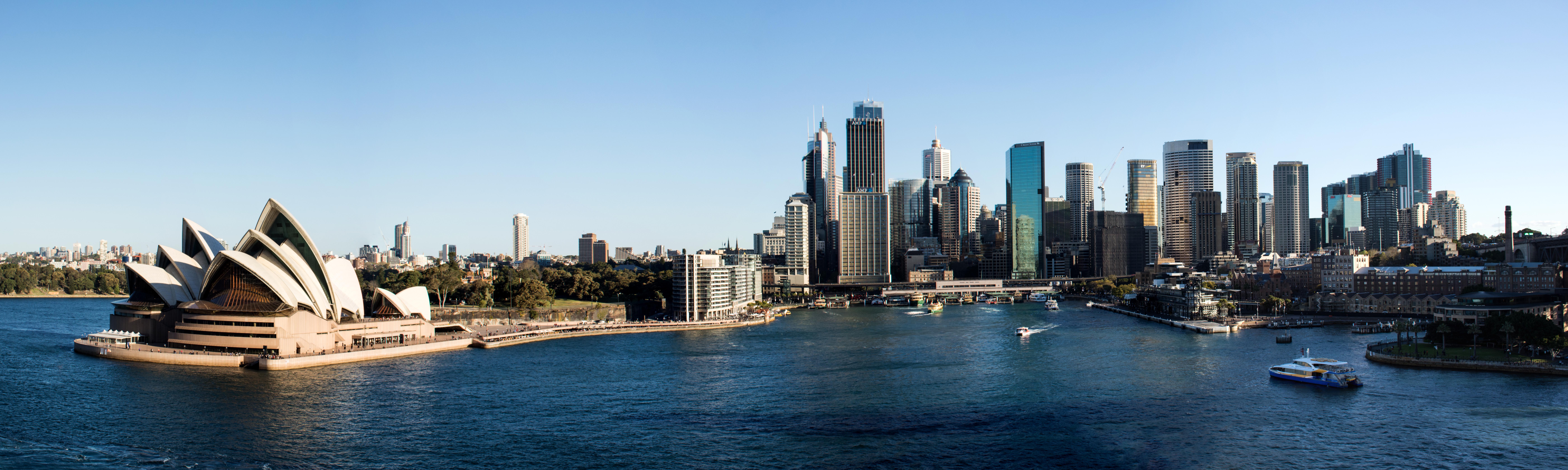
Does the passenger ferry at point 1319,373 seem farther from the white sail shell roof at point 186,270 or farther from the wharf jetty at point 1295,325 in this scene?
the white sail shell roof at point 186,270

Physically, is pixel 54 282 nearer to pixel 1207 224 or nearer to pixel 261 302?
pixel 261 302

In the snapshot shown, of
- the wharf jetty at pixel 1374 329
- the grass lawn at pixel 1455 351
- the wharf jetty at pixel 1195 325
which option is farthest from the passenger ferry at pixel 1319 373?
the wharf jetty at pixel 1195 325

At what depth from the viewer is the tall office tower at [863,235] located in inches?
4906

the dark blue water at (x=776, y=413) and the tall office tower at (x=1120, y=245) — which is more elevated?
the tall office tower at (x=1120, y=245)

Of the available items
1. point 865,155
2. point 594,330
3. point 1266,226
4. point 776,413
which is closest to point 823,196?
point 865,155

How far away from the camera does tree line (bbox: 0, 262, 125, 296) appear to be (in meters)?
91.6

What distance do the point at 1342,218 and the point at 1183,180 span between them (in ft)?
97.8

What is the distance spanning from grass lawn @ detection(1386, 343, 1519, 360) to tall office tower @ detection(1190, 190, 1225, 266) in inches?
4123

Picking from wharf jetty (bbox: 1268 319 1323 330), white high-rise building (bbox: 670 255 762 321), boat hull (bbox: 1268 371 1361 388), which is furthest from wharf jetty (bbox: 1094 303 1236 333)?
white high-rise building (bbox: 670 255 762 321)

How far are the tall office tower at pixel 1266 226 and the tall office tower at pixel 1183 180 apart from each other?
36.3 feet

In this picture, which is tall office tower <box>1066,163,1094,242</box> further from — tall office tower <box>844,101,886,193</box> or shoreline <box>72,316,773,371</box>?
shoreline <box>72,316,773,371</box>

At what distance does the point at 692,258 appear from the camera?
6756cm

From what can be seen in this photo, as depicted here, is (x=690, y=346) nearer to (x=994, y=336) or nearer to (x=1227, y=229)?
(x=994, y=336)

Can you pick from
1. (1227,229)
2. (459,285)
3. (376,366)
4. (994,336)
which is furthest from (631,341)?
(1227,229)
